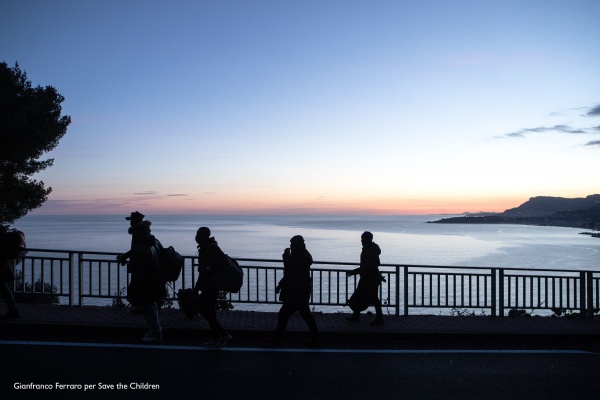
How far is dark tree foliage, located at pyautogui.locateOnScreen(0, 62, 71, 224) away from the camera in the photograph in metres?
19.3

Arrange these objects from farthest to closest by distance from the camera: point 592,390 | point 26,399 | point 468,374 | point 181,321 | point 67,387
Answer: point 181,321 → point 468,374 → point 592,390 → point 67,387 → point 26,399

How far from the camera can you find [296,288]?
7820mm

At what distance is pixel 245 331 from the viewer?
8461 mm

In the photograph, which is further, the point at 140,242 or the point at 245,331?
the point at 245,331

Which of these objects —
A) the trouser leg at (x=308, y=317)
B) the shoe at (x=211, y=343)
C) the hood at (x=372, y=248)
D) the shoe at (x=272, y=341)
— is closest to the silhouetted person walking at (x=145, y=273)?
the shoe at (x=211, y=343)

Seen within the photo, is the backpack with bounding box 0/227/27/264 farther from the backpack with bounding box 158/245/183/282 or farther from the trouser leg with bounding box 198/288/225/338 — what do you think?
the trouser leg with bounding box 198/288/225/338

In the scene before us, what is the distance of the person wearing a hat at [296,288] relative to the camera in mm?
7801

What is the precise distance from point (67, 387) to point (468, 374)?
502 cm

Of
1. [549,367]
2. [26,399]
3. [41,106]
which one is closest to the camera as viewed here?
[26,399]

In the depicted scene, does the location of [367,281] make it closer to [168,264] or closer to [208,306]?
[208,306]

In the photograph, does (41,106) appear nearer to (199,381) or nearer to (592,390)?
(199,381)

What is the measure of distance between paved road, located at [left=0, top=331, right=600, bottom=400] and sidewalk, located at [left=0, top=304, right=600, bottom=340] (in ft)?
0.76

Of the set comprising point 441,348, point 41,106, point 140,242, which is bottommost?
point 441,348

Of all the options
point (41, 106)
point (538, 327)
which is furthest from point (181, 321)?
point (41, 106)
